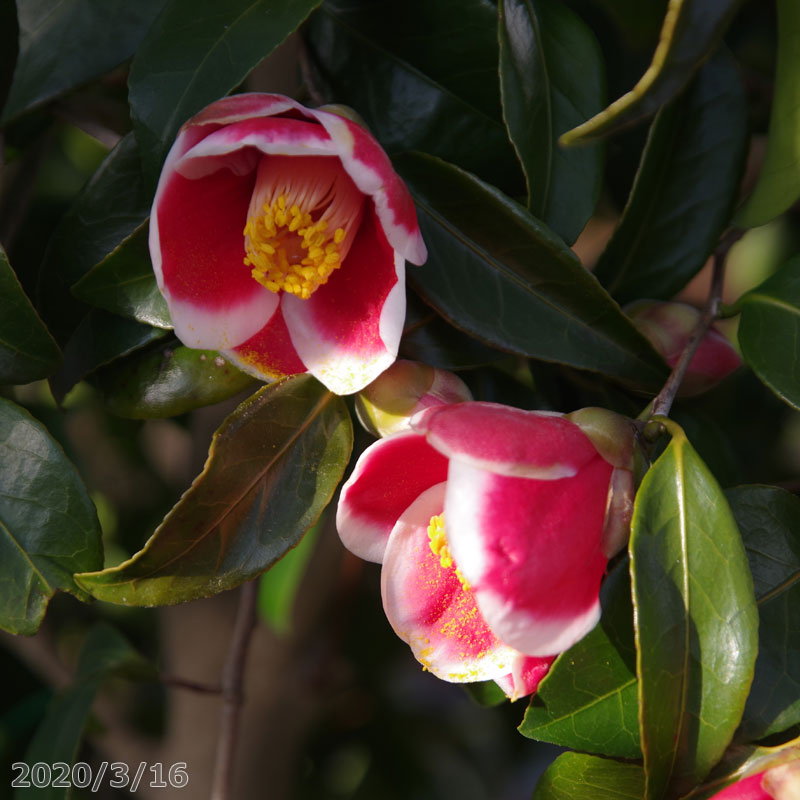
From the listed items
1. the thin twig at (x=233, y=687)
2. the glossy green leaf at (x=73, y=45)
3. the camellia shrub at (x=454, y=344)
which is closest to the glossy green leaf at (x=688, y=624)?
the camellia shrub at (x=454, y=344)

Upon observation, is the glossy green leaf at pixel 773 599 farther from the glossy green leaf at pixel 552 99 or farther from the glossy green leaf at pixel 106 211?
the glossy green leaf at pixel 106 211

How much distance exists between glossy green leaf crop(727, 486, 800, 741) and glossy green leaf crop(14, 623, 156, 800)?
68 centimetres

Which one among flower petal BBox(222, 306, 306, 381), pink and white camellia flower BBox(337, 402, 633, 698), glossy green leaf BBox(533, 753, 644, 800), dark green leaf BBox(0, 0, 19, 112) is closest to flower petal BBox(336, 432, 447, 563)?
pink and white camellia flower BBox(337, 402, 633, 698)

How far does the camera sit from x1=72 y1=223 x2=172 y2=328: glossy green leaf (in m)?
0.64

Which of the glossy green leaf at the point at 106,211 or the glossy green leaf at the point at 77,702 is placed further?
the glossy green leaf at the point at 77,702

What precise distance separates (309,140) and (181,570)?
281 millimetres

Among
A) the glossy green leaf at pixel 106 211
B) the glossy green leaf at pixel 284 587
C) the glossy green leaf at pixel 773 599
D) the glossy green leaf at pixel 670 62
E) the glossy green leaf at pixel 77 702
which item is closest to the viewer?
the glossy green leaf at pixel 670 62

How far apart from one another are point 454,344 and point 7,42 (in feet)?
1.54

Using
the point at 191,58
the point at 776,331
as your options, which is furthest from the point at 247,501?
the point at 776,331

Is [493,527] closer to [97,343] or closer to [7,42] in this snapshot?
[97,343]

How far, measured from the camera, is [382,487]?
602 millimetres

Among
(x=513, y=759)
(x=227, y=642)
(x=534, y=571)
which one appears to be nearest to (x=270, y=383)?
(x=534, y=571)

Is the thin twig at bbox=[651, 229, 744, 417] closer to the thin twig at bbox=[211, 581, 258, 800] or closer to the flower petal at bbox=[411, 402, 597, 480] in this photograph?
the flower petal at bbox=[411, 402, 597, 480]

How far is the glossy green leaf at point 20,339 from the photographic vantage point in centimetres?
63
